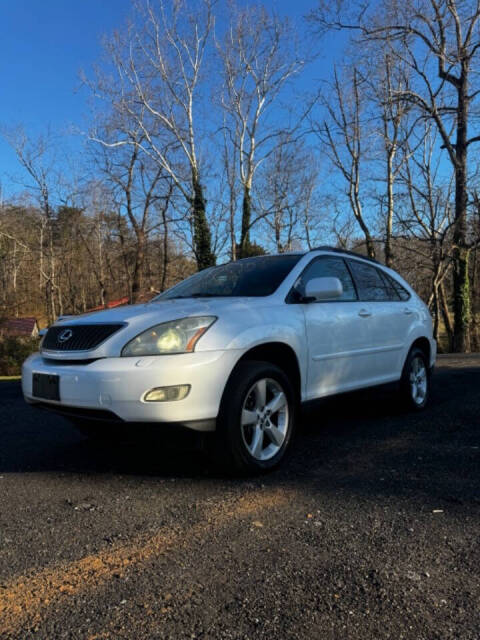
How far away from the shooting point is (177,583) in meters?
2.10

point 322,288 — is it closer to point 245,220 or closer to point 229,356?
point 229,356

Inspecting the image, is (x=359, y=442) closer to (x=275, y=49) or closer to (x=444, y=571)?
(x=444, y=571)

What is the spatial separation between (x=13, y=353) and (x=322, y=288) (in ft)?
68.4

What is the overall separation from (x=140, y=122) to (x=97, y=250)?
16884 millimetres

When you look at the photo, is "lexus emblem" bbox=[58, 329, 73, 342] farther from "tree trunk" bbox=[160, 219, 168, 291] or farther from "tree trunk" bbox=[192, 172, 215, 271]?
"tree trunk" bbox=[160, 219, 168, 291]

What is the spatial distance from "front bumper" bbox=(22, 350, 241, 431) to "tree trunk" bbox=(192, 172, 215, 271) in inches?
915

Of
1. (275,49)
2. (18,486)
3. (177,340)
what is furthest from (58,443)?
(275,49)

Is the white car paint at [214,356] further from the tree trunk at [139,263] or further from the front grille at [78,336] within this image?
the tree trunk at [139,263]

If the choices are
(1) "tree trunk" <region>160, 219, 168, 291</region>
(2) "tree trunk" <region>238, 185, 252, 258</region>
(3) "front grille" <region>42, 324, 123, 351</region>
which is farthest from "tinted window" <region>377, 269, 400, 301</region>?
(1) "tree trunk" <region>160, 219, 168, 291</region>

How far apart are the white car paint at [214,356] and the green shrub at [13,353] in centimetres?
1919

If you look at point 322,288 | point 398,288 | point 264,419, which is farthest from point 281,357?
point 398,288

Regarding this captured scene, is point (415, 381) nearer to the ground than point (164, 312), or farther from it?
nearer to the ground

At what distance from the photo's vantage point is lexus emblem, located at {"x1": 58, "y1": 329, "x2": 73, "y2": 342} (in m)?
3.47

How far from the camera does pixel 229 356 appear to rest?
3.23 m
